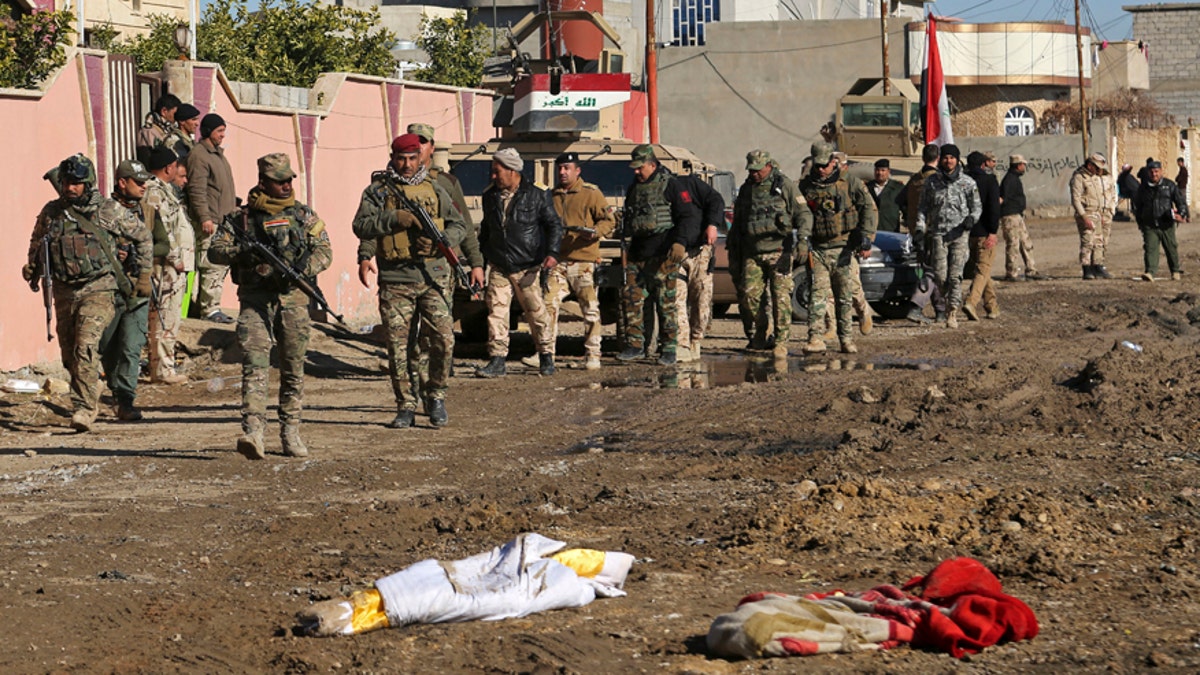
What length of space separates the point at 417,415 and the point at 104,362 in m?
2.13

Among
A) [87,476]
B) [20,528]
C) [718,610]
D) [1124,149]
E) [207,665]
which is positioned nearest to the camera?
[207,665]

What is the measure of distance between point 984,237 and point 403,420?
7.75 metres

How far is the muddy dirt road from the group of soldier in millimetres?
509

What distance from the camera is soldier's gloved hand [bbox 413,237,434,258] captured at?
1052cm

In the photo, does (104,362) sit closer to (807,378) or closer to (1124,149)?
(807,378)

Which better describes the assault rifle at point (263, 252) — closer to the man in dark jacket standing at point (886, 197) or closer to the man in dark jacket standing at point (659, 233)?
the man in dark jacket standing at point (659, 233)

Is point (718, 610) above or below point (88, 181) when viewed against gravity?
below

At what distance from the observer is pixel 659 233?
545 inches

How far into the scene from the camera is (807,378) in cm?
1282

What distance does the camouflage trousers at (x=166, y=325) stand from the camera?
1273 cm

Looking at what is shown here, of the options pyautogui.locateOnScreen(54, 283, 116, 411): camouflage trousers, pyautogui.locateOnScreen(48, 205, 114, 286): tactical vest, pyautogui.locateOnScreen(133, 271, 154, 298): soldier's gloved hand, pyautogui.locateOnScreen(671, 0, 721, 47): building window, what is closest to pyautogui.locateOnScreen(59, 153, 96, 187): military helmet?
pyautogui.locateOnScreen(48, 205, 114, 286): tactical vest

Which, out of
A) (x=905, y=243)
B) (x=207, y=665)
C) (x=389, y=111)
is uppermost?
(x=389, y=111)

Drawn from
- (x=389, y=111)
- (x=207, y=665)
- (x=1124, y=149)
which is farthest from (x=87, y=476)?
(x=1124, y=149)

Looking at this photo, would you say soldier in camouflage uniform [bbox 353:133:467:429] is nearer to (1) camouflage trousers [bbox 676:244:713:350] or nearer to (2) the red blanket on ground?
(1) camouflage trousers [bbox 676:244:713:350]
